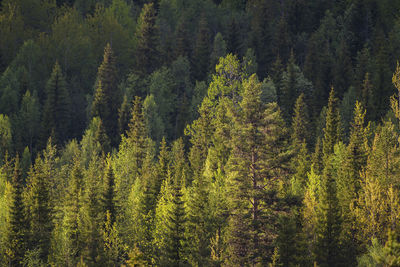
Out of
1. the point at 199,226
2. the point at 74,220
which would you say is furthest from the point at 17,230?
the point at 199,226

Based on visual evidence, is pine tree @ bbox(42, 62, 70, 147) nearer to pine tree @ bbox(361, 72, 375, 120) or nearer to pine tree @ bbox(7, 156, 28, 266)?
pine tree @ bbox(7, 156, 28, 266)

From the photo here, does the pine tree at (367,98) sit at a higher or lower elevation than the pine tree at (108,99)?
lower

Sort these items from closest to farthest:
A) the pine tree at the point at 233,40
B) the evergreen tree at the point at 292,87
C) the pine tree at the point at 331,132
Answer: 1. the pine tree at the point at 331,132
2. the evergreen tree at the point at 292,87
3. the pine tree at the point at 233,40

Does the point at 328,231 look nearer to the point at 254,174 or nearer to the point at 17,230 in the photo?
the point at 254,174

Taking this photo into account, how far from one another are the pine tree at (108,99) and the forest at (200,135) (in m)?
0.34

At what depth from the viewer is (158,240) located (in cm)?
5725

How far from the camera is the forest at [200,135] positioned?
45844 mm

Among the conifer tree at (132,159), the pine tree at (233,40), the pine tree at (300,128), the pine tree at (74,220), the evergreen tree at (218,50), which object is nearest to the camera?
the pine tree at (74,220)

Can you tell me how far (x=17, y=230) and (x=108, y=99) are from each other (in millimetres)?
51700

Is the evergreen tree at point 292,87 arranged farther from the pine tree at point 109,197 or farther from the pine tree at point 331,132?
the pine tree at point 109,197

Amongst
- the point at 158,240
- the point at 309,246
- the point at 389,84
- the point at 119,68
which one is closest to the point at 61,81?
the point at 119,68

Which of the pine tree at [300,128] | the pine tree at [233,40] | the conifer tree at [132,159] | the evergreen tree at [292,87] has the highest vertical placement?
the pine tree at [233,40]

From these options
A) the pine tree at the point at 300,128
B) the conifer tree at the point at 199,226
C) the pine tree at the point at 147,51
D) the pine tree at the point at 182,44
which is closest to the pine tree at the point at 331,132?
the pine tree at the point at 300,128

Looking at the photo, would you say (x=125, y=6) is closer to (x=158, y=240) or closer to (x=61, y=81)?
(x=61, y=81)
